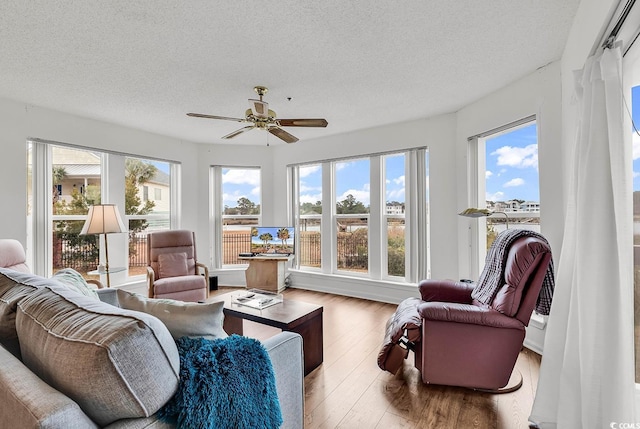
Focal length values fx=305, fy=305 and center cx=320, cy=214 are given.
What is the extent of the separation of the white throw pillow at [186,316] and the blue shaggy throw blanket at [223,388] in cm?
4

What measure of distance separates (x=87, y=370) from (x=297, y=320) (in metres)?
1.69

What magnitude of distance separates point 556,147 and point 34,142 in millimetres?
5274

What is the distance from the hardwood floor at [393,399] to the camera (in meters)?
1.83

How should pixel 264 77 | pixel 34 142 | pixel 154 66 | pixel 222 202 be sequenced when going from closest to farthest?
pixel 154 66, pixel 264 77, pixel 34 142, pixel 222 202

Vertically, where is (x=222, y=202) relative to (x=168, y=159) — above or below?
below

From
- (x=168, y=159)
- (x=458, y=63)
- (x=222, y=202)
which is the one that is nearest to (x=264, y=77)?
(x=458, y=63)

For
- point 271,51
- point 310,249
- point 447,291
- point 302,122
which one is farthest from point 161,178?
point 447,291

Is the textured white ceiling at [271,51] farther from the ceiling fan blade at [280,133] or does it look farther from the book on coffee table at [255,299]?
the book on coffee table at [255,299]

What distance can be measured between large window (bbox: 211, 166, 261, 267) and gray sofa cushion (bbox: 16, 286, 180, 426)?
4.38 meters

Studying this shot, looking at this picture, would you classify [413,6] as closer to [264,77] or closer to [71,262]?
[264,77]

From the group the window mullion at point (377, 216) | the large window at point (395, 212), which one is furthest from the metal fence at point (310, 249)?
the large window at point (395, 212)

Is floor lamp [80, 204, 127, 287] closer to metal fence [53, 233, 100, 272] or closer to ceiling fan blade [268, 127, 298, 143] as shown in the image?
metal fence [53, 233, 100, 272]

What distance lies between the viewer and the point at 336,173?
4.93 metres

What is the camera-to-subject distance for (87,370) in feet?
2.55
